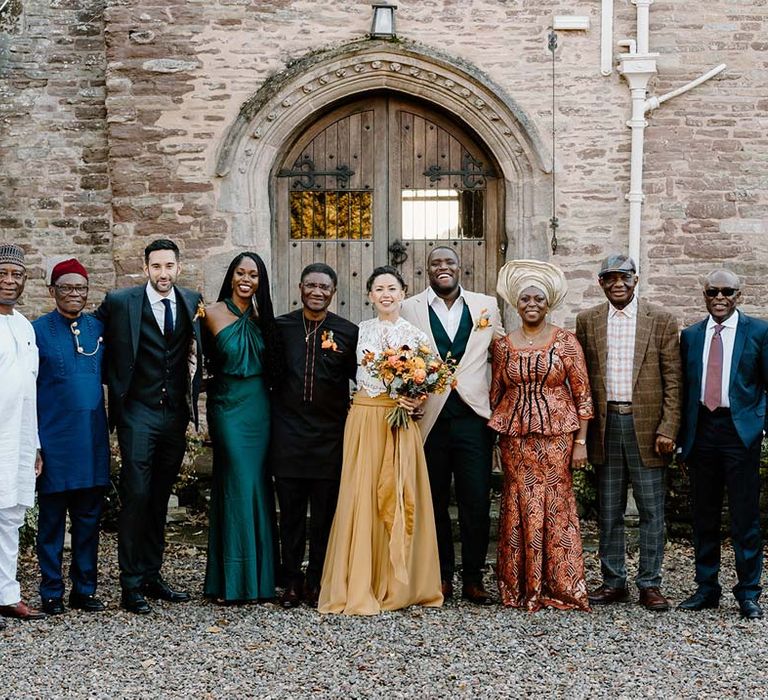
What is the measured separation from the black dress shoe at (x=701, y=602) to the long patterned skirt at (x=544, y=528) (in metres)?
0.55

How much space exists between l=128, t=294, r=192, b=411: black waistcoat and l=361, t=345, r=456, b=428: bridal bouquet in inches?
40.8

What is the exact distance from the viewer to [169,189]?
27.4 feet

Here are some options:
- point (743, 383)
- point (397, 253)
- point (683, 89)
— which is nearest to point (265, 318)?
point (743, 383)

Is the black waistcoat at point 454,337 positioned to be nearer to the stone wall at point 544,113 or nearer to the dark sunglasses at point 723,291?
the dark sunglasses at point 723,291

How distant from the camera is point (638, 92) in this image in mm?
8266

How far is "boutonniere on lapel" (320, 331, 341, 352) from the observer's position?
554 centimetres

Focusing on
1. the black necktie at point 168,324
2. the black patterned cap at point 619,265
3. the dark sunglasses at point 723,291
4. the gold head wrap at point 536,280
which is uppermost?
the black patterned cap at point 619,265

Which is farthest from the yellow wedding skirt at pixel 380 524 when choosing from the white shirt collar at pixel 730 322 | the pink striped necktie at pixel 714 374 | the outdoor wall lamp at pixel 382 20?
the outdoor wall lamp at pixel 382 20

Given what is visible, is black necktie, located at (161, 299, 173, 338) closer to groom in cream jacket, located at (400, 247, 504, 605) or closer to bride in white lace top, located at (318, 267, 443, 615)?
bride in white lace top, located at (318, 267, 443, 615)

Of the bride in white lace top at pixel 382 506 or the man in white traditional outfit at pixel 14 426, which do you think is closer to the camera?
the man in white traditional outfit at pixel 14 426

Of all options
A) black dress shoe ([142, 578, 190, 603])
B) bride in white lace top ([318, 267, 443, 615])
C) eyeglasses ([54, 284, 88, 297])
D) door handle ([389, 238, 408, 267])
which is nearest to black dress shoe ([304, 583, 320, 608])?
bride in white lace top ([318, 267, 443, 615])

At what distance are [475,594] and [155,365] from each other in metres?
2.13

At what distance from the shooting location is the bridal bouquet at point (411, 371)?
5258 millimetres

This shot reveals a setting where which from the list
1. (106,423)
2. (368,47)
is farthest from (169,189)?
(106,423)
